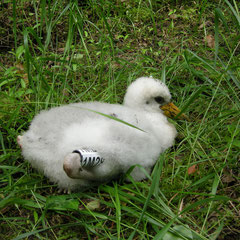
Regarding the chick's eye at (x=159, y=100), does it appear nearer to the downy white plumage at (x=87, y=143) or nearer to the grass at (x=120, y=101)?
the grass at (x=120, y=101)

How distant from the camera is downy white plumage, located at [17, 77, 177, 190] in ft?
7.08

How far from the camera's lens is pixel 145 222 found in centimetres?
210

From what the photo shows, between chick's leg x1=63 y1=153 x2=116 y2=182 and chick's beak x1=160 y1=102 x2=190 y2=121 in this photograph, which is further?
chick's beak x1=160 y1=102 x2=190 y2=121

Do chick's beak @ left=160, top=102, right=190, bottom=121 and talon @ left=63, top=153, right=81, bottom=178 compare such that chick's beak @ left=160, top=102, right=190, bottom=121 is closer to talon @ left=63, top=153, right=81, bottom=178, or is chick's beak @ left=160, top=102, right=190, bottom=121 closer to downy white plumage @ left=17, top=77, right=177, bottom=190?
downy white plumage @ left=17, top=77, right=177, bottom=190

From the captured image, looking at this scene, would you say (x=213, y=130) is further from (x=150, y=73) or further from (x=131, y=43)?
(x=131, y=43)

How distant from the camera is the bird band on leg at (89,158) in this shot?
6.53ft

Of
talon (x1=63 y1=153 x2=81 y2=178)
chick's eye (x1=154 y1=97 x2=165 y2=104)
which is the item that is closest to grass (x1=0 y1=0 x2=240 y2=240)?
chick's eye (x1=154 y1=97 x2=165 y2=104)

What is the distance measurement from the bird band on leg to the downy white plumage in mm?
30

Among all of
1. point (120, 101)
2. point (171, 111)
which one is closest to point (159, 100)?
point (171, 111)

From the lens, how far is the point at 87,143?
2148mm

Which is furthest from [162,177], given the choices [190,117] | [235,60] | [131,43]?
[131,43]

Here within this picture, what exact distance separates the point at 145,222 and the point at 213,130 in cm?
102

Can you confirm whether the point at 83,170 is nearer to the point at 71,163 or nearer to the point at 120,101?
the point at 71,163

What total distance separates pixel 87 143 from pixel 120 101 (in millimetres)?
1188
